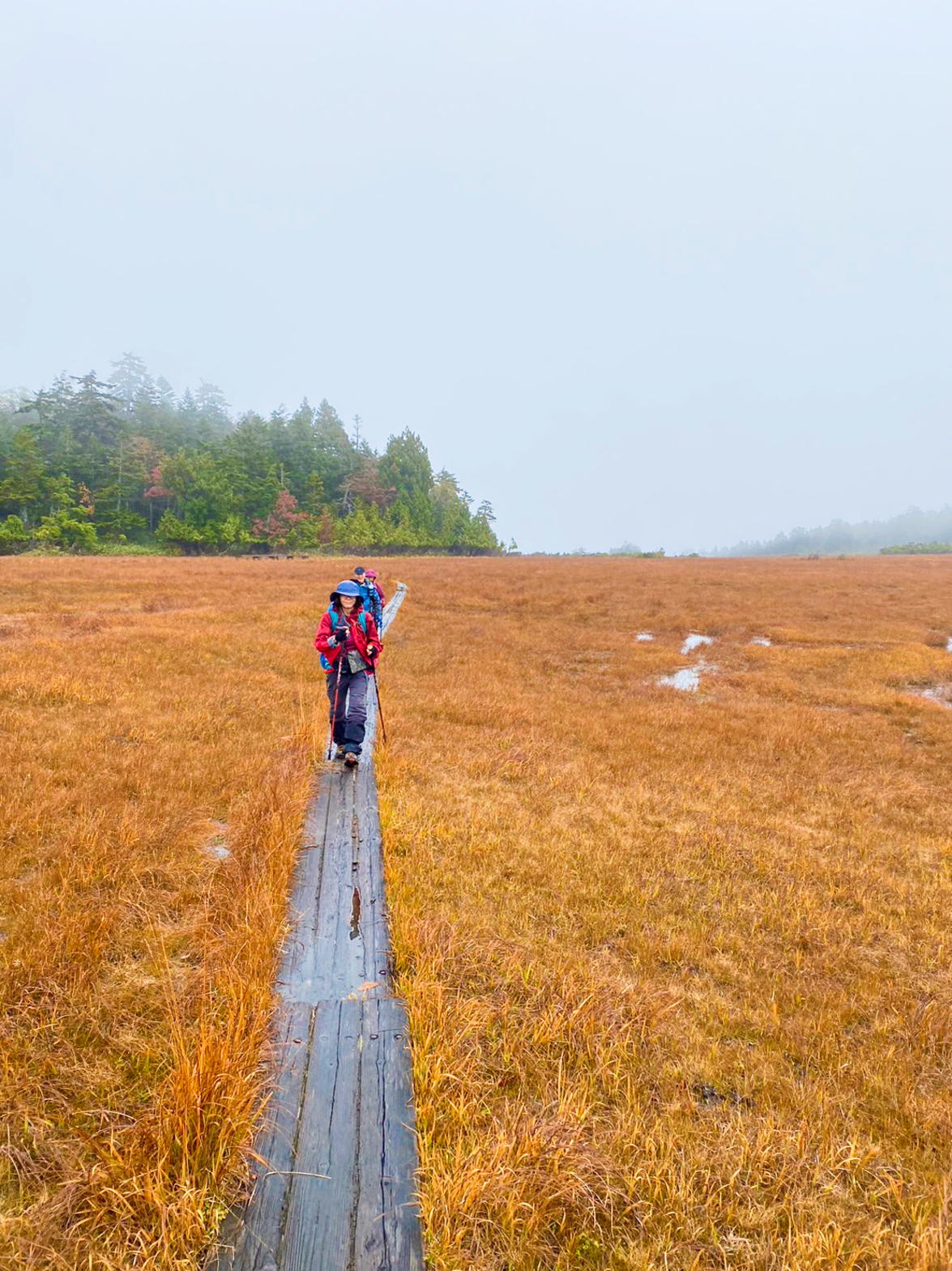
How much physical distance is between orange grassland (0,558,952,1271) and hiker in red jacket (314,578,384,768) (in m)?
0.69

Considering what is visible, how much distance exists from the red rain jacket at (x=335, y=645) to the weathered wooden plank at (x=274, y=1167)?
4590 mm

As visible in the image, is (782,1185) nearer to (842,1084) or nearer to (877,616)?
(842,1084)

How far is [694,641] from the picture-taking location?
2184 centimetres

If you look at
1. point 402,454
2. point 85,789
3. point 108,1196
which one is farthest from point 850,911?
point 402,454

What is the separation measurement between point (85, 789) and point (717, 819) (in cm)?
804

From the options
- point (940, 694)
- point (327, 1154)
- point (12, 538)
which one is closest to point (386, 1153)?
point (327, 1154)

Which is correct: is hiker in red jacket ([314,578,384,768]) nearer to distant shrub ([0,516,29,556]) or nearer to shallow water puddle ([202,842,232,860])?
shallow water puddle ([202,842,232,860])

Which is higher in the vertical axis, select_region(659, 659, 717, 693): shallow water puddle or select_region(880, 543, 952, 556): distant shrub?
select_region(880, 543, 952, 556): distant shrub

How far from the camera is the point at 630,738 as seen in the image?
10.6 meters

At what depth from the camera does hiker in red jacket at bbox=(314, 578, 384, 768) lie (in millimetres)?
7578

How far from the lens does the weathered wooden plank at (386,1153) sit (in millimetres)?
2412

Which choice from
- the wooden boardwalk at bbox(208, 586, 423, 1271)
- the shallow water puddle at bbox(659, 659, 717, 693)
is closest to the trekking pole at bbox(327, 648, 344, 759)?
the wooden boardwalk at bbox(208, 586, 423, 1271)

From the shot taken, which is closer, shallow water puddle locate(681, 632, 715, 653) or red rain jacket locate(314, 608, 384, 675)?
red rain jacket locate(314, 608, 384, 675)

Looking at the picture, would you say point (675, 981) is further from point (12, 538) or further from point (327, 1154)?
A: point (12, 538)
